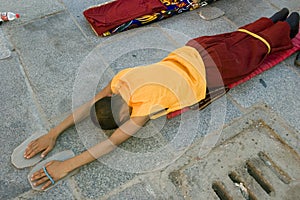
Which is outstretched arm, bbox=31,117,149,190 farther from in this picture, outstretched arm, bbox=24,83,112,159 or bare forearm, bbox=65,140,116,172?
outstretched arm, bbox=24,83,112,159

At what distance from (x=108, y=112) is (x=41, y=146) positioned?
0.49m

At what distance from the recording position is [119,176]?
6.14 feet

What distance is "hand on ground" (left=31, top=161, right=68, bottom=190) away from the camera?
5.90 ft

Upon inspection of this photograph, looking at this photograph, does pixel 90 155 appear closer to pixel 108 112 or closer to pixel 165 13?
pixel 108 112

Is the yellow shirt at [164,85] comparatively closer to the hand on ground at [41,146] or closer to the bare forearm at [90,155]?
the bare forearm at [90,155]

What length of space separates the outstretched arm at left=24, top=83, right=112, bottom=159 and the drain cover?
729 mm

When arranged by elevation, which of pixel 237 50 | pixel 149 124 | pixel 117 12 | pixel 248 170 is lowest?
pixel 248 170

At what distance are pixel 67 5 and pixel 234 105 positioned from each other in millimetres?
1776

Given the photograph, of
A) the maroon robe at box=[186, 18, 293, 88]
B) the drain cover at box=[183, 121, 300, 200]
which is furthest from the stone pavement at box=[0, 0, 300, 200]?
the maroon robe at box=[186, 18, 293, 88]

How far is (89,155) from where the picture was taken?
1.85 meters

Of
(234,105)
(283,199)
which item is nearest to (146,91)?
(234,105)

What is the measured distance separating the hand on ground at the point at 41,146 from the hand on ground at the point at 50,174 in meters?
0.13

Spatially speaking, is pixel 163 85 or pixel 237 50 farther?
pixel 237 50

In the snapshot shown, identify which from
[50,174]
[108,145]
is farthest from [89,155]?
[50,174]
